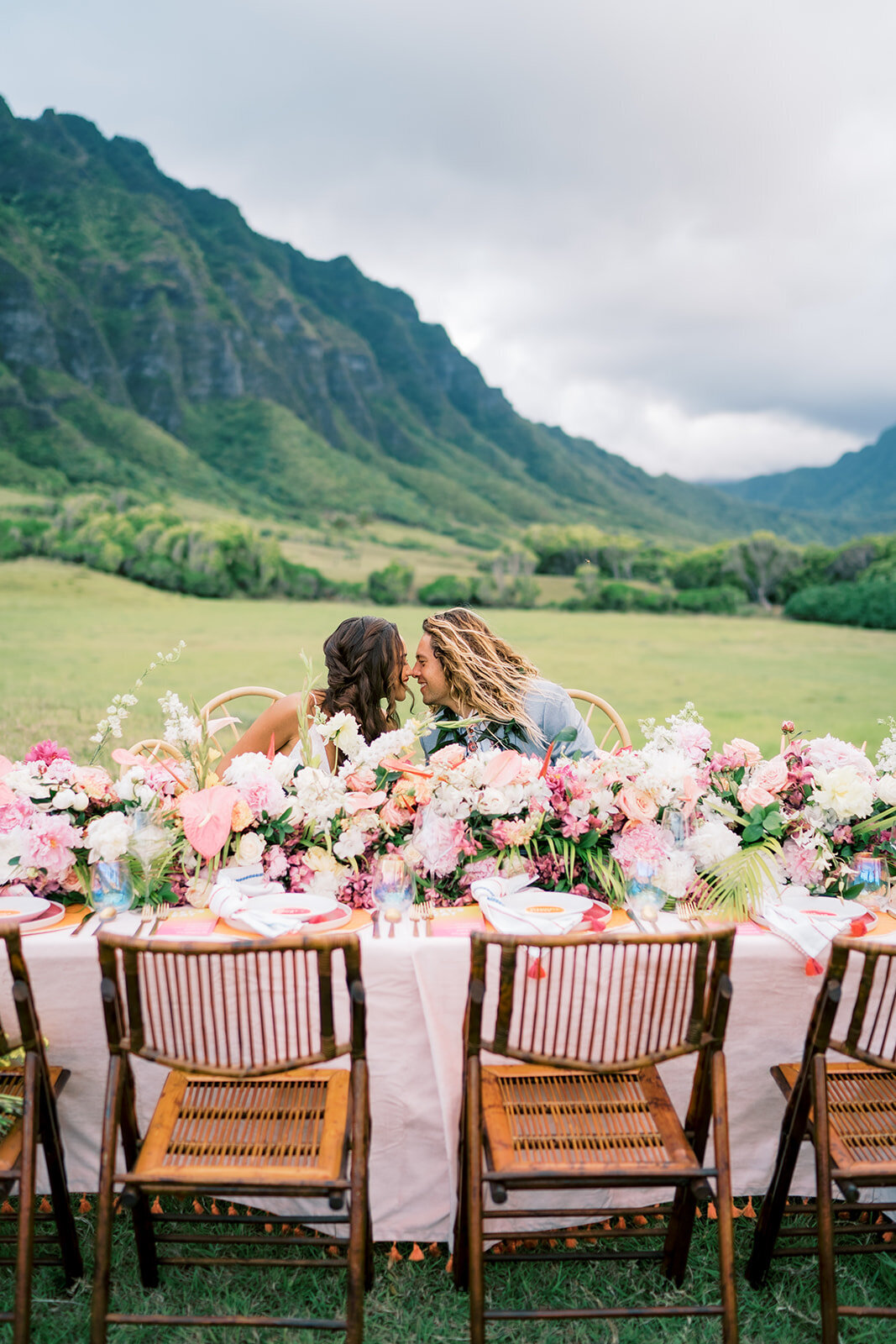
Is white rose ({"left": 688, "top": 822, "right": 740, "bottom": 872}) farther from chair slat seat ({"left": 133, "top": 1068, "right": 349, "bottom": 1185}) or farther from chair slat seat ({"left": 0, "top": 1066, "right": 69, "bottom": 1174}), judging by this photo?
chair slat seat ({"left": 0, "top": 1066, "right": 69, "bottom": 1174})

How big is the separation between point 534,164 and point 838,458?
4420 centimetres

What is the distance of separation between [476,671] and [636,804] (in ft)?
4.17

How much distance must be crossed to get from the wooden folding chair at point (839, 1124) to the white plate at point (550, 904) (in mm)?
531

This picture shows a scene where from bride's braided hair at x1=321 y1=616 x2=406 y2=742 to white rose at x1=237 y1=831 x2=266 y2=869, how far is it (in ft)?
3.46

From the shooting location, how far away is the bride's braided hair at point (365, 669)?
3070 mm

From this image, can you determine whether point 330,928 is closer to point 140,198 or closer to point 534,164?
point 534,164

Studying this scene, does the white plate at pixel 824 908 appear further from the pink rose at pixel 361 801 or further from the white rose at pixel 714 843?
the pink rose at pixel 361 801

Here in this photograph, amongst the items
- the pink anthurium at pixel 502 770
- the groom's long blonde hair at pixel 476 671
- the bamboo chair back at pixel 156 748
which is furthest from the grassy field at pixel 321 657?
the pink anthurium at pixel 502 770

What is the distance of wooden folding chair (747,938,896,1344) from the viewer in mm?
1562

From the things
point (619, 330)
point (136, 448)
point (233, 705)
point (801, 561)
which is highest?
point (619, 330)

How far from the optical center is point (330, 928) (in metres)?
1.90

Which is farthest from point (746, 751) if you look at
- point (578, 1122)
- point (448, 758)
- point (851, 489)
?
point (851, 489)

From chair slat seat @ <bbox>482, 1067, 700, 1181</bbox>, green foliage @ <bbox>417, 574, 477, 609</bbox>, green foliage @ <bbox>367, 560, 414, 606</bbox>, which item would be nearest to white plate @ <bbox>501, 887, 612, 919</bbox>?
chair slat seat @ <bbox>482, 1067, 700, 1181</bbox>

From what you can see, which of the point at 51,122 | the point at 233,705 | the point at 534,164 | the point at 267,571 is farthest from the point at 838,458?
the point at 51,122
